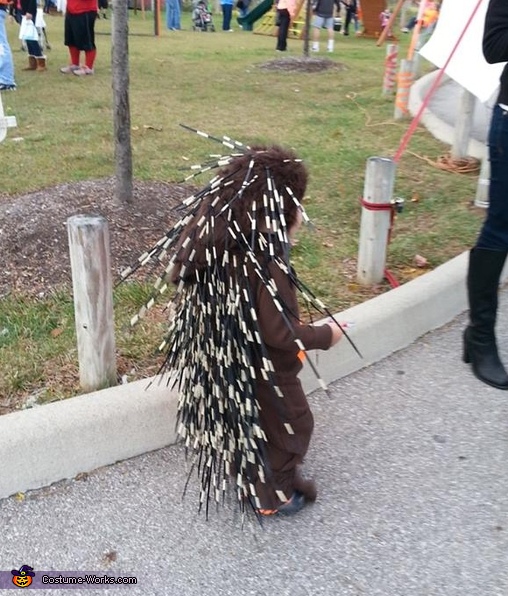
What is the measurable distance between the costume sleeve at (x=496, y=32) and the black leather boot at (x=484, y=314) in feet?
2.68

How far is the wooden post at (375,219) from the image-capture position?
3.70m

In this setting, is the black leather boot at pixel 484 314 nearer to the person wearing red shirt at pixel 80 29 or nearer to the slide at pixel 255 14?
the person wearing red shirt at pixel 80 29

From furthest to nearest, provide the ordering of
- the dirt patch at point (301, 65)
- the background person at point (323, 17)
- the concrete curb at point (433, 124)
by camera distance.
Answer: the background person at point (323, 17), the dirt patch at point (301, 65), the concrete curb at point (433, 124)

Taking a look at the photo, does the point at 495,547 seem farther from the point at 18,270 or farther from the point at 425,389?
the point at 18,270

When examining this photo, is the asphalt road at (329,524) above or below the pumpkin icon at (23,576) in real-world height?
above

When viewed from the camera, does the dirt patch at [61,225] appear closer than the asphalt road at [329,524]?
No

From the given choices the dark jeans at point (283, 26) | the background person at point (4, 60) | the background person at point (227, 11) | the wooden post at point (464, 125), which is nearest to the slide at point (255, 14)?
the background person at point (227, 11)

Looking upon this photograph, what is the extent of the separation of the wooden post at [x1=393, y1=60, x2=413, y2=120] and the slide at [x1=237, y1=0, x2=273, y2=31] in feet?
55.8

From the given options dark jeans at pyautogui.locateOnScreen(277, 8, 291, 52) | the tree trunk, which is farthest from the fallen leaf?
dark jeans at pyautogui.locateOnScreen(277, 8, 291, 52)

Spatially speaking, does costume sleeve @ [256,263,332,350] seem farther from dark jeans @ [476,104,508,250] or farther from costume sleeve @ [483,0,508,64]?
costume sleeve @ [483,0,508,64]

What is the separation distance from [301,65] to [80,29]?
387 centimetres

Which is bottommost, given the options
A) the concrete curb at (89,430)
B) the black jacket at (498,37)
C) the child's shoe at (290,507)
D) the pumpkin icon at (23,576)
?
the pumpkin icon at (23,576)

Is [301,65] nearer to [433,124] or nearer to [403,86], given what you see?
[403,86]

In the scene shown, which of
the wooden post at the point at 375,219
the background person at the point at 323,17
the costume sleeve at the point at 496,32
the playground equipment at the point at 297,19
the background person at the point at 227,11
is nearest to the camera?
the costume sleeve at the point at 496,32
